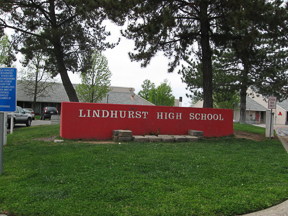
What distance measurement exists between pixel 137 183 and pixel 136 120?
633 cm

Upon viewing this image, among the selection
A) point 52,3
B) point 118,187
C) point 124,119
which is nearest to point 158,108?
point 124,119

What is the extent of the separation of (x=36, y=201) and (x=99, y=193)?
101 centimetres

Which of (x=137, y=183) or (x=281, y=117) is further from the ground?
Answer: (x=281, y=117)

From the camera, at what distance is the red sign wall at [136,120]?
1024cm

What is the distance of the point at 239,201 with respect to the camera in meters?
4.12

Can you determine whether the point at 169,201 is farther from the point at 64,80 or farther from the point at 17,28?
the point at 17,28

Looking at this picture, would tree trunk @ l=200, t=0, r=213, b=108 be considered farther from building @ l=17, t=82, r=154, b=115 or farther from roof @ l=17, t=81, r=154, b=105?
Result: roof @ l=17, t=81, r=154, b=105

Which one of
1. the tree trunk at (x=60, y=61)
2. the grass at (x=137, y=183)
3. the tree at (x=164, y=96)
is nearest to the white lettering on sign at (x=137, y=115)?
the grass at (x=137, y=183)

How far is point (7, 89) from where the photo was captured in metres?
5.49

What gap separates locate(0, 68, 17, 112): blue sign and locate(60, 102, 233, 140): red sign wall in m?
4.60

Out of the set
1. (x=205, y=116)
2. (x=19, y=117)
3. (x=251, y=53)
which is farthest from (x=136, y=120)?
(x=19, y=117)

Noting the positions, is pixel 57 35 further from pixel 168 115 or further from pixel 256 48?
pixel 256 48

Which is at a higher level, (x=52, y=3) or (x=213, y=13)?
(x=52, y=3)

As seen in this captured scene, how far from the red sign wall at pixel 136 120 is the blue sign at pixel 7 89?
4.60m
